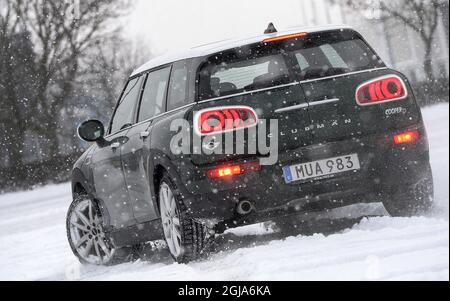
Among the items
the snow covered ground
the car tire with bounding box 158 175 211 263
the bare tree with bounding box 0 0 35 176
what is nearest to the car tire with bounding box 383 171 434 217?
the snow covered ground

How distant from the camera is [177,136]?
6.62 metres

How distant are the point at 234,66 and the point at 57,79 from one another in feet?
117

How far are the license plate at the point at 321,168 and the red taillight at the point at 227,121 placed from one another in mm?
406

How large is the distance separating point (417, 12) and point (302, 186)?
36.6m

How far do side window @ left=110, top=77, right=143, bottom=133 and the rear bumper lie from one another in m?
1.57

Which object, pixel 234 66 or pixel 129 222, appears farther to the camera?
pixel 129 222

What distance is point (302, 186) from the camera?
6500 mm

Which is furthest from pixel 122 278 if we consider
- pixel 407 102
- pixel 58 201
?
pixel 58 201

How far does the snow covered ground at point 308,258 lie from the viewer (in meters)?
5.01

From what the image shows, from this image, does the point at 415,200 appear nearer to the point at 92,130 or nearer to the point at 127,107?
the point at 127,107

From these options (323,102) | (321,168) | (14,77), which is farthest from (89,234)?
(14,77)

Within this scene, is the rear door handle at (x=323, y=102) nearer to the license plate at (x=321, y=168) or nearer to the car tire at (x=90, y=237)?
the license plate at (x=321, y=168)
